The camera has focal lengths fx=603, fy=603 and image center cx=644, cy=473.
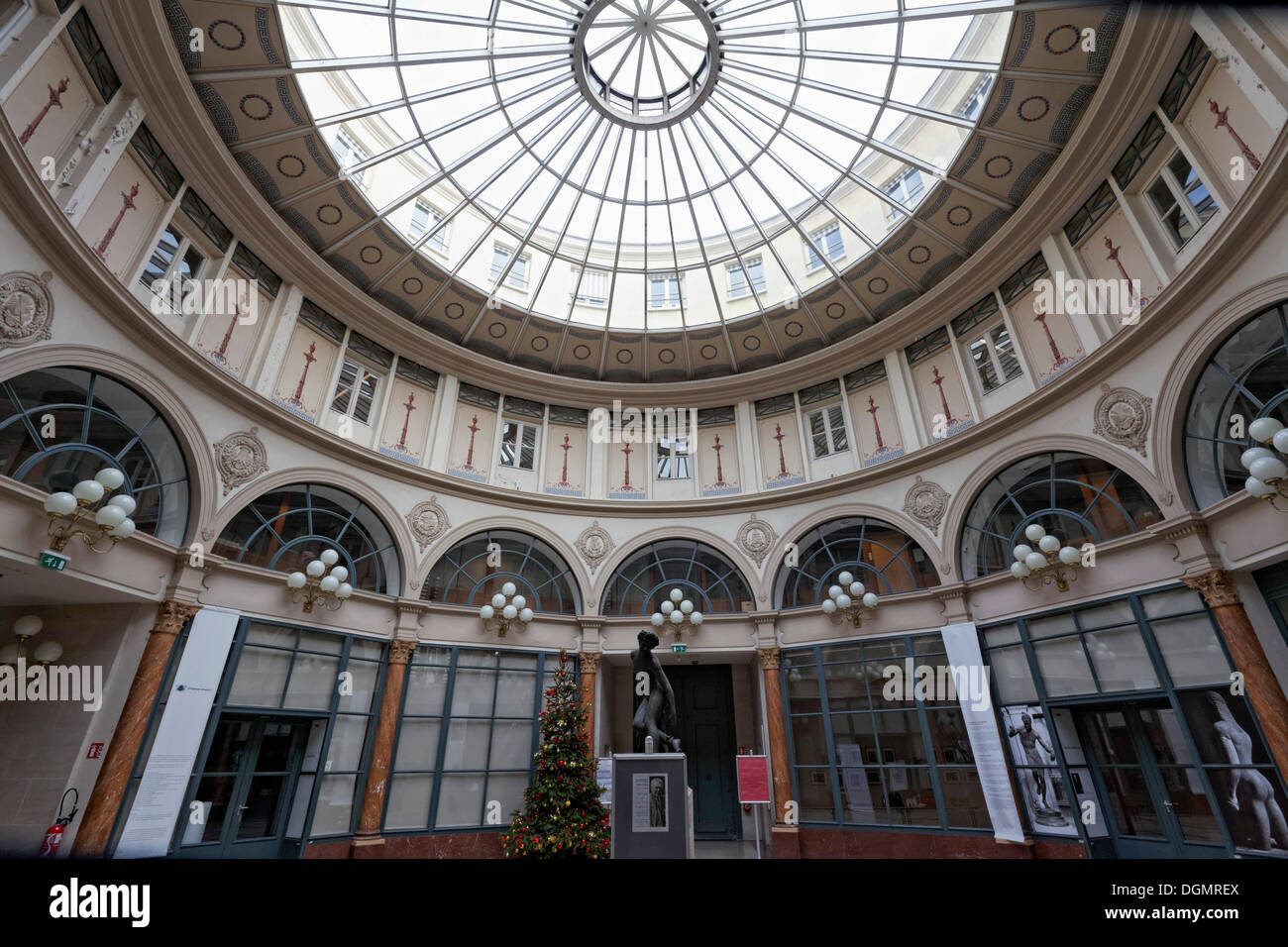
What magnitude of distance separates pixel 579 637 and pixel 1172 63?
17040mm

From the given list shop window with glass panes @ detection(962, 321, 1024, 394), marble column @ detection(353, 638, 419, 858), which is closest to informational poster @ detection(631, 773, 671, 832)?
marble column @ detection(353, 638, 419, 858)

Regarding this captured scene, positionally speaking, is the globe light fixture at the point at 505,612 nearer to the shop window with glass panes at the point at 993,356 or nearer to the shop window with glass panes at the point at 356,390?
the shop window with glass panes at the point at 356,390

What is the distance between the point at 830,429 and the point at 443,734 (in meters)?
13.1

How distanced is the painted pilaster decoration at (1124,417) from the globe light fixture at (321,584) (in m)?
15.6

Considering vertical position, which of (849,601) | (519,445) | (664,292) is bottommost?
(849,601)

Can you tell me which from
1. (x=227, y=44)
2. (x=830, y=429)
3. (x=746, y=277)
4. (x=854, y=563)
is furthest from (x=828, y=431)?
(x=227, y=44)

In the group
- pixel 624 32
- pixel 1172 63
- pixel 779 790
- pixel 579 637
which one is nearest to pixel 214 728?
pixel 579 637

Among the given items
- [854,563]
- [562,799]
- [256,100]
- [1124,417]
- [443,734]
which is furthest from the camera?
[854,563]

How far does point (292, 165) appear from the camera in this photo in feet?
42.6

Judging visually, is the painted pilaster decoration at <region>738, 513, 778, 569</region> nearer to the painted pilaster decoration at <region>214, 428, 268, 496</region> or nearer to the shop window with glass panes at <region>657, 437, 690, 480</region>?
the shop window with glass panes at <region>657, 437, 690, 480</region>

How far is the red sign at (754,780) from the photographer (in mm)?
13172

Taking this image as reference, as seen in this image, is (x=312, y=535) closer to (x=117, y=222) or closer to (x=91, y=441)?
(x=91, y=441)
